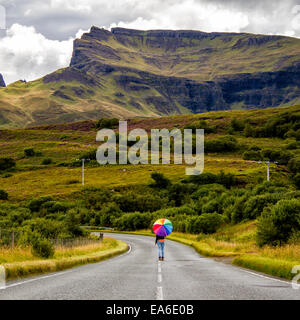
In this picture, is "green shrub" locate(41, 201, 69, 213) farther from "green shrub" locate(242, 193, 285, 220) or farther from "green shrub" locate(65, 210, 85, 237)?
"green shrub" locate(242, 193, 285, 220)

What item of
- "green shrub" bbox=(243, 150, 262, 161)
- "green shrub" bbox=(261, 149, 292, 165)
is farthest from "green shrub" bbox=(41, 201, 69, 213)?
"green shrub" bbox=(261, 149, 292, 165)

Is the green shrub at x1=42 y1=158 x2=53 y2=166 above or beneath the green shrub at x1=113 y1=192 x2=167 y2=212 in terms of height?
above

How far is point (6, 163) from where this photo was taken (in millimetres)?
142750

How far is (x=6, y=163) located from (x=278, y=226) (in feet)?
412

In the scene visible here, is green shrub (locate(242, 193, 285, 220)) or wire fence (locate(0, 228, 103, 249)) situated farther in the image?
green shrub (locate(242, 193, 285, 220))

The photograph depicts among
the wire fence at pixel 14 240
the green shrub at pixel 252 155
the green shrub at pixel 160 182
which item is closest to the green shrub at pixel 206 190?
the green shrub at pixel 160 182

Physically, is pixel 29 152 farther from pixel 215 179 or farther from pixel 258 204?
pixel 258 204

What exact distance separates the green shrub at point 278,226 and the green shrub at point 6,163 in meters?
124

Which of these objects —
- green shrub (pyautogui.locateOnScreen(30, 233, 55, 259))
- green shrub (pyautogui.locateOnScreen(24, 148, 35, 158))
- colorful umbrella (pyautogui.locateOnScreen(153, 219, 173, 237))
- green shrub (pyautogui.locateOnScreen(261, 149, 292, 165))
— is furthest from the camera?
green shrub (pyautogui.locateOnScreen(24, 148, 35, 158))

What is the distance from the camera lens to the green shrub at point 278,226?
31.2m

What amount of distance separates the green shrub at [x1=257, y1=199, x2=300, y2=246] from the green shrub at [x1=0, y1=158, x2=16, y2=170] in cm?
12381

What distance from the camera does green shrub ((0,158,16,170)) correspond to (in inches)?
5566

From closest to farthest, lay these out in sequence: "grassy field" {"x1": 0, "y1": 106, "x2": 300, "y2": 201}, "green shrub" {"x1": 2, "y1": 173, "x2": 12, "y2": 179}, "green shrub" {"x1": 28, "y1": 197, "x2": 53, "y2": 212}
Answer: "green shrub" {"x1": 28, "y1": 197, "x2": 53, "y2": 212}
"grassy field" {"x1": 0, "y1": 106, "x2": 300, "y2": 201}
"green shrub" {"x1": 2, "y1": 173, "x2": 12, "y2": 179}

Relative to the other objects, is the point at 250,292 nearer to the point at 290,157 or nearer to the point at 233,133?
the point at 290,157
